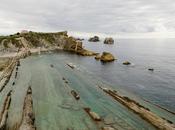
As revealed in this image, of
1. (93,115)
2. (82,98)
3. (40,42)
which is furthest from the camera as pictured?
(40,42)

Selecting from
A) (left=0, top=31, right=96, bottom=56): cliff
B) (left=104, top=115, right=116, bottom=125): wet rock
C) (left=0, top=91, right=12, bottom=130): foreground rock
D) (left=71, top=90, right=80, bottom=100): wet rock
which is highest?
(left=0, top=31, right=96, bottom=56): cliff

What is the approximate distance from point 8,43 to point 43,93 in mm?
111950

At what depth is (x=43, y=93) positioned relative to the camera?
55000 millimetres

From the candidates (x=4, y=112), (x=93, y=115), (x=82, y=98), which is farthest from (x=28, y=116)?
(x=82, y=98)

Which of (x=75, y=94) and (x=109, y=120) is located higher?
(x=75, y=94)

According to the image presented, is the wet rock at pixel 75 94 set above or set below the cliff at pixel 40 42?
below

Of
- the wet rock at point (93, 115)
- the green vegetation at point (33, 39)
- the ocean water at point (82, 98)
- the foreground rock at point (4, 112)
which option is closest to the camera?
the foreground rock at point (4, 112)

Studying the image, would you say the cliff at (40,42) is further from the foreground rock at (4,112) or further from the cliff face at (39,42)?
the foreground rock at (4,112)

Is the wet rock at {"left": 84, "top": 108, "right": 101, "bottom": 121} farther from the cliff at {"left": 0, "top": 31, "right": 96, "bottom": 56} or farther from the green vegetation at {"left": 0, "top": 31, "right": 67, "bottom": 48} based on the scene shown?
the green vegetation at {"left": 0, "top": 31, "right": 67, "bottom": 48}

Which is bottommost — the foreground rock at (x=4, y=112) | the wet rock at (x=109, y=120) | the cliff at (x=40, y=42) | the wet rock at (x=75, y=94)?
the wet rock at (x=109, y=120)

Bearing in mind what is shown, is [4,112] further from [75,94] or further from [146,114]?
[146,114]

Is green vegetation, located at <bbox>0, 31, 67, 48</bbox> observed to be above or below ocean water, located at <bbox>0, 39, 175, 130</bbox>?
above

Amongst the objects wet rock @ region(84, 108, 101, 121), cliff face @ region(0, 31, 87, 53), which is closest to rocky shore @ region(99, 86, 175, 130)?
wet rock @ region(84, 108, 101, 121)

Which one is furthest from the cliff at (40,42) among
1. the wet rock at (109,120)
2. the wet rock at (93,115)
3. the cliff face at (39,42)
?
the wet rock at (109,120)
